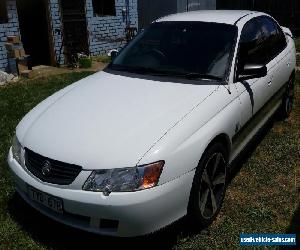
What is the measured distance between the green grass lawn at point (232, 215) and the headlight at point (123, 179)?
1.54 ft

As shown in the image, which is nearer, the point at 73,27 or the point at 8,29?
the point at 8,29

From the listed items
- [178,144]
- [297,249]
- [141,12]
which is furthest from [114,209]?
[141,12]

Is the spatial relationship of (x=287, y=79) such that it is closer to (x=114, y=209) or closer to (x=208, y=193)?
(x=208, y=193)

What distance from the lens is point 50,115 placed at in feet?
11.8

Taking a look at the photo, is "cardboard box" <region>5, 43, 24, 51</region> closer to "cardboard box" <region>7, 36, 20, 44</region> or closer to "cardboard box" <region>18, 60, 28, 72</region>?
"cardboard box" <region>7, 36, 20, 44</region>

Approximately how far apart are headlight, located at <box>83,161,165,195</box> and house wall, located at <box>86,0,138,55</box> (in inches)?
418

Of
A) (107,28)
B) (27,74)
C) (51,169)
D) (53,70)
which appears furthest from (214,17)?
(107,28)

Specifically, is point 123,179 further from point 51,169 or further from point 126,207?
point 51,169

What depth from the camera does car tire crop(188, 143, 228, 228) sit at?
322 cm

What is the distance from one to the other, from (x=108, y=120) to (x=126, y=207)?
85cm

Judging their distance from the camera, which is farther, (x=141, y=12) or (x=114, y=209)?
(x=141, y=12)

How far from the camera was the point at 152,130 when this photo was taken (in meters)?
3.10

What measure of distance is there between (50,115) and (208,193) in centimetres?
164

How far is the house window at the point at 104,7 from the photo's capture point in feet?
43.3
